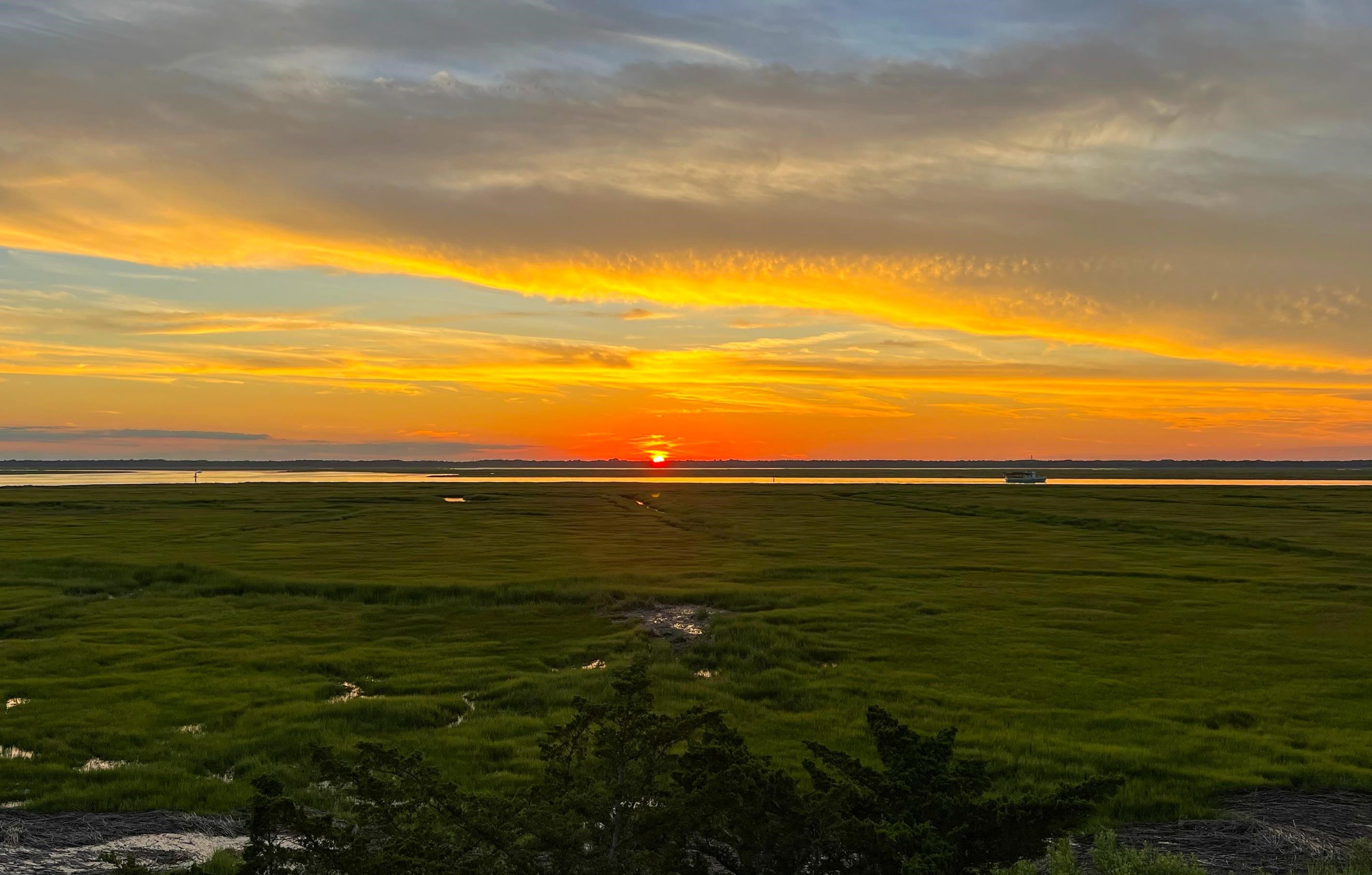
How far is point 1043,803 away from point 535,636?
2040 cm

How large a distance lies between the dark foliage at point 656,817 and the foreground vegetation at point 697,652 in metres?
6.26

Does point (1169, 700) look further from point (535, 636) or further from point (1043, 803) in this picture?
point (535, 636)

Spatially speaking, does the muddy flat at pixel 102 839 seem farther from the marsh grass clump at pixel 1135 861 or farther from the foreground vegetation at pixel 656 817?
the marsh grass clump at pixel 1135 861

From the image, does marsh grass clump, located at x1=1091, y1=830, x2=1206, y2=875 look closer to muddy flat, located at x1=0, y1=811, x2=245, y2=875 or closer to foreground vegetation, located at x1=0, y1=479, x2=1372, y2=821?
foreground vegetation, located at x1=0, y1=479, x2=1372, y2=821

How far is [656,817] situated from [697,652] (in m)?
17.1

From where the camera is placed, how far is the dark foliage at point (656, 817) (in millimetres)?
6730

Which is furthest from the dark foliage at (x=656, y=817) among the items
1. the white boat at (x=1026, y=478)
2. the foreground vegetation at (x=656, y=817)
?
the white boat at (x=1026, y=478)

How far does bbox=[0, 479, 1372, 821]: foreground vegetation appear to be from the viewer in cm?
1526

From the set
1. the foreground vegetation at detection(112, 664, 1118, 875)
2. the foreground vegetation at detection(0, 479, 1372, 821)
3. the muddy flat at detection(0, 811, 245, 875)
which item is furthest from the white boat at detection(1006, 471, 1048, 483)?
the foreground vegetation at detection(112, 664, 1118, 875)

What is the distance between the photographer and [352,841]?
6.82 m

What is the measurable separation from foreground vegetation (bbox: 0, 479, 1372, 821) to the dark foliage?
6261 millimetres

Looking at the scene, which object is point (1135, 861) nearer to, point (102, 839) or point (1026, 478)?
point (102, 839)

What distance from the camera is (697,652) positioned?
24078 mm

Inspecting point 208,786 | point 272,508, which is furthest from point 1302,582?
point 272,508
